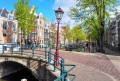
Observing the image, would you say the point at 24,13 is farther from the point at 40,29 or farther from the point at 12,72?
the point at 40,29

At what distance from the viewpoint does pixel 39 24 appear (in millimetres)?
39188

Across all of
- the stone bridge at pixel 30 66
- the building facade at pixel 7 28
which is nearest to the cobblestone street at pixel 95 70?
→ the stone bridge at pixel 30 66

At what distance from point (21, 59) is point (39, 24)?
1258 inches

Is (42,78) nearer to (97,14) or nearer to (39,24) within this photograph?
(97,14)

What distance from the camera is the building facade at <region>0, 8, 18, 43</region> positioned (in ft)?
75.6

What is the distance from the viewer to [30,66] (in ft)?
26.3

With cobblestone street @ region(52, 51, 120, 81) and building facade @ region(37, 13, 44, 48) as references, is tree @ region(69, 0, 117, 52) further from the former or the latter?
building facade @ region(37, 13, 44, 48)

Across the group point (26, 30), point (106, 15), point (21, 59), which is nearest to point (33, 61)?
point (21, 59)

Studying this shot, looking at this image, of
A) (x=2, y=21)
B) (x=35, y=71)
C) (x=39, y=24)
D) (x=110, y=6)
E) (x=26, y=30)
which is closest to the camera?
(x=35, y=71)

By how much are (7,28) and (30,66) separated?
789 inches

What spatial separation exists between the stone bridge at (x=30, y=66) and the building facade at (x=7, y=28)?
14.5m

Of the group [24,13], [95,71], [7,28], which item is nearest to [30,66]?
[95,71]

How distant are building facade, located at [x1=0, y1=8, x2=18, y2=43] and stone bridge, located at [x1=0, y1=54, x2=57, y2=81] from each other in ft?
47.6

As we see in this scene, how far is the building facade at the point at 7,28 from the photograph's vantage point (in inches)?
907
